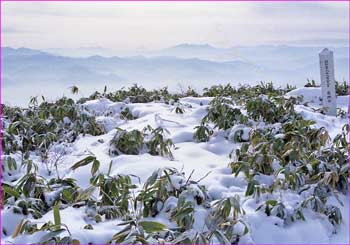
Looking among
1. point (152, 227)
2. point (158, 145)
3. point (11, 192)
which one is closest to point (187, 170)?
point (158, 145)

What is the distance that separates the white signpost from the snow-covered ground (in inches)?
6.4

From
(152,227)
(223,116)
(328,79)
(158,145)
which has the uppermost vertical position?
(328,79)

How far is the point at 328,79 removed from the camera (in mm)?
4426

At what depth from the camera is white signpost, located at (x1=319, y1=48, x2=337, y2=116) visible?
434 cm

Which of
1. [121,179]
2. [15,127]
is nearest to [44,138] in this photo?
[15,127]

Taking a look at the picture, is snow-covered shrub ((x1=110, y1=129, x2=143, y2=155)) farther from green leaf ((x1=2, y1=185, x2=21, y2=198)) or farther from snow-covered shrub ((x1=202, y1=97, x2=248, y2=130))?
green leaf ((x1=2, y1=185, x2=21, y2=198))

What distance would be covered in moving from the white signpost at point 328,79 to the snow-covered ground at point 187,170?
16cm

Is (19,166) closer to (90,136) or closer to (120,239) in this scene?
(90,136)

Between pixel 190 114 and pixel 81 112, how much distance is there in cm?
109

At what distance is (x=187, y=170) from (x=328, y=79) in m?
2.30

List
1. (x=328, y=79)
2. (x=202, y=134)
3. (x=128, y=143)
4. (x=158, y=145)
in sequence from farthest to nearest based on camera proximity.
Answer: (x=328, y=79) → (x=202, y=134) → (x=158, y=145) → (x=128, y=143)

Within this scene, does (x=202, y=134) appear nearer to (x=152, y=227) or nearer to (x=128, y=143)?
(x=128, y=143)

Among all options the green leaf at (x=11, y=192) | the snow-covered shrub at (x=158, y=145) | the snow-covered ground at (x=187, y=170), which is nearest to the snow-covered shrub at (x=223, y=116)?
the snow-covered ground at (x=187, y=170)

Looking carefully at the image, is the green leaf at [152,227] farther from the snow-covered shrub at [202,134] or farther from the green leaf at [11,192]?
the snow-covered shrub at [202,134]
